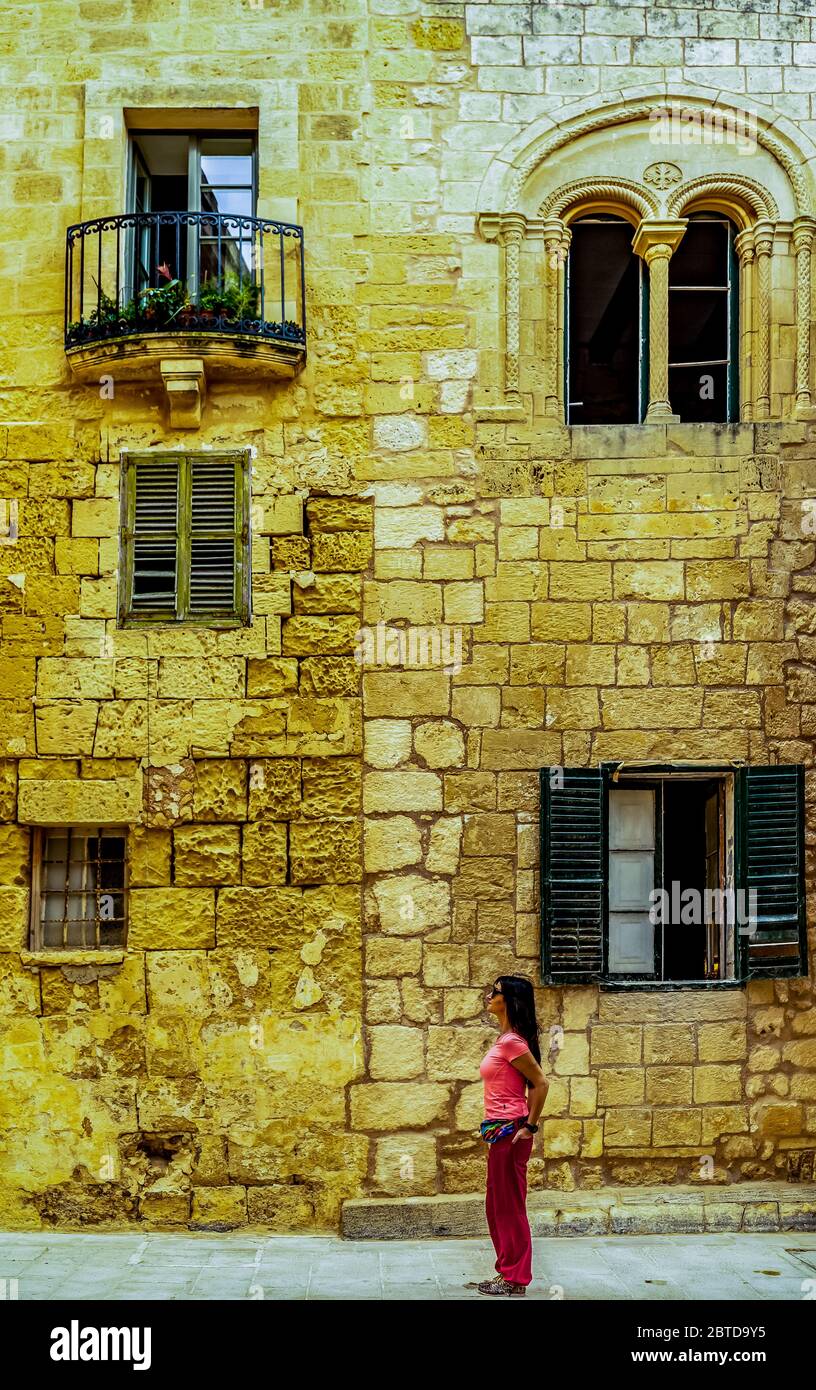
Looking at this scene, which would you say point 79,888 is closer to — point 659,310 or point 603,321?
point 603,321

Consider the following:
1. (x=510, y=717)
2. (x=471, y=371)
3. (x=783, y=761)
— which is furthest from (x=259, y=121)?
(x=783, y=761)

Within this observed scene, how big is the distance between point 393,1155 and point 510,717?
9.06 feet

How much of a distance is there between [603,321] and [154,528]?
3.27 meters

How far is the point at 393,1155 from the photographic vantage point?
26.4 feet

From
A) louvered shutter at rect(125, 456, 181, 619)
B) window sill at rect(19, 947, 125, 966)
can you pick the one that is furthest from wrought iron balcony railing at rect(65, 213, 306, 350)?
window sill at rect(19, 947, 125, 966)

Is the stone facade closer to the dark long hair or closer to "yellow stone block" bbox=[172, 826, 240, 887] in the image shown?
"yellow stone block" bbox=[172, 826, 240, 887]

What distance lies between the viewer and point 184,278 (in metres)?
8.67

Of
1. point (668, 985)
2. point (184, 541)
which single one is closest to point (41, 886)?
point (184, 541)

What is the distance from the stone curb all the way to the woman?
47.0 inches

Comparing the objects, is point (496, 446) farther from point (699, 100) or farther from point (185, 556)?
point (699, 100)

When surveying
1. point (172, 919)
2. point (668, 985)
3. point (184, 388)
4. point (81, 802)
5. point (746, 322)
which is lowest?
point (668, 985)

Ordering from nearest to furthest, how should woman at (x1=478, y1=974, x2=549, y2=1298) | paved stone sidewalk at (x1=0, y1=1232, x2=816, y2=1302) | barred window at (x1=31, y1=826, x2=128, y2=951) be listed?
woman at (x1=478, y1=974, x2=549, y2=1298), paved stone sidewalk at (x1=0, y1=1232, x2=816, y2=1302), barred window at (x1=31, y1=826, x2=128, y2=951)

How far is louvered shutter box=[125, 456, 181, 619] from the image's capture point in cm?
845

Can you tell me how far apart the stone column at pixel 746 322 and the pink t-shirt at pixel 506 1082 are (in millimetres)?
4364
